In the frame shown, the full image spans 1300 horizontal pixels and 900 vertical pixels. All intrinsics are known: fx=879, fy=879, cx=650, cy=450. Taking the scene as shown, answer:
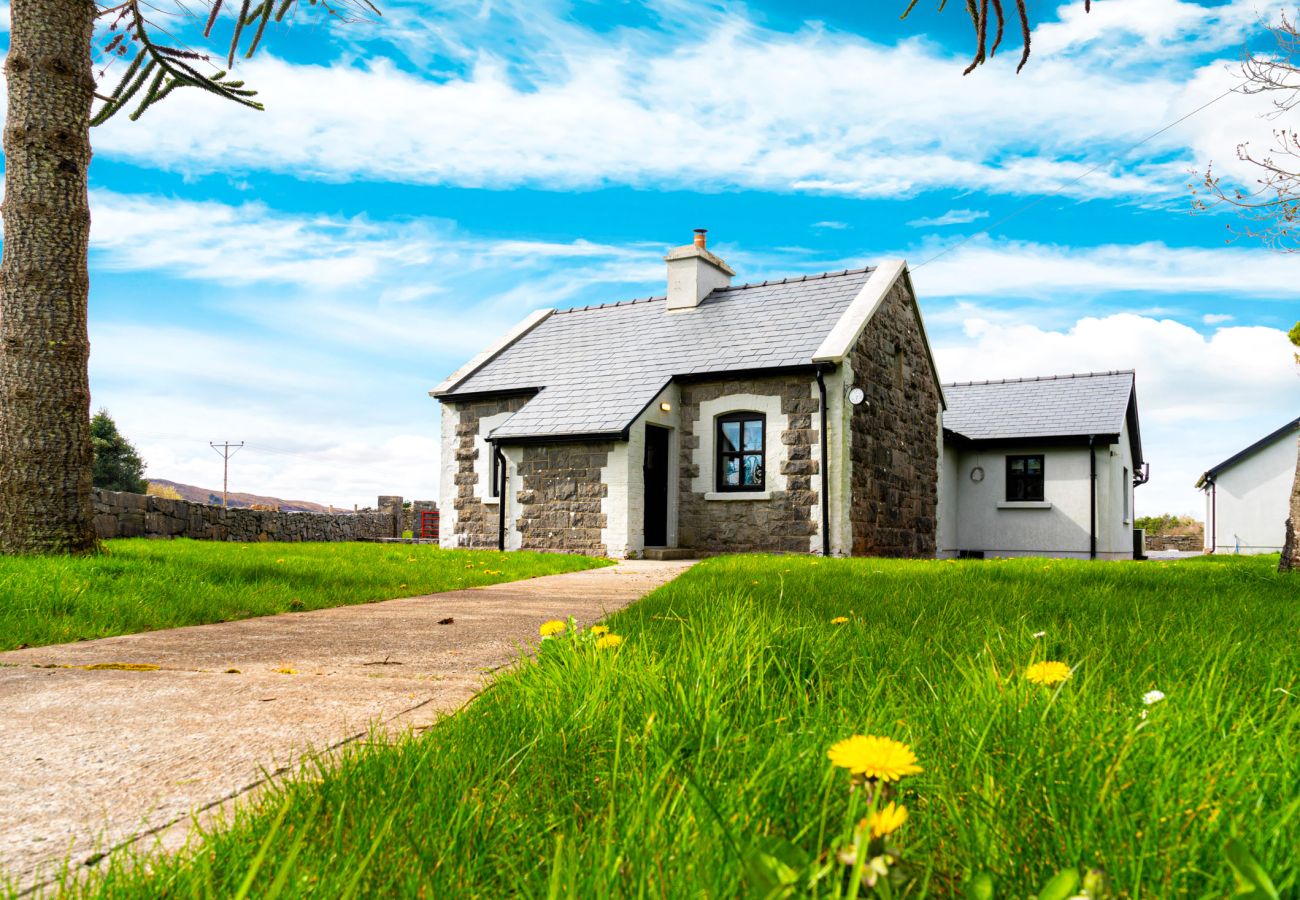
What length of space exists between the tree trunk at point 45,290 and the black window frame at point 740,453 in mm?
9512

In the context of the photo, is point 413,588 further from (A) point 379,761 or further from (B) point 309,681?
(A) point 379,761

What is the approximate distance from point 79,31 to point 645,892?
383 inches

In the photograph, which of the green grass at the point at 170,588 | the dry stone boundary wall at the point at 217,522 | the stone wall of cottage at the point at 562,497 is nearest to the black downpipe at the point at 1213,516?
the stone wall of cottage at the point at 562,497

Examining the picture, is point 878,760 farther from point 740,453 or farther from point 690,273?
point 690,273

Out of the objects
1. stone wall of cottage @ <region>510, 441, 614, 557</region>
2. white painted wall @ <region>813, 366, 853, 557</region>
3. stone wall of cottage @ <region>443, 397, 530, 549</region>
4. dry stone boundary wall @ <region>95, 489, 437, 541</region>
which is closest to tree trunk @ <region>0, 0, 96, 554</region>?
dry stone boundary wall @ <region>95, 489, 437, 541</region>

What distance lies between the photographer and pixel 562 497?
49.5ft

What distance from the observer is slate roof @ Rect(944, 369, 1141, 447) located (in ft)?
66.4

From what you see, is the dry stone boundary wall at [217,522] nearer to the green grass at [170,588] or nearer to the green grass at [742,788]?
the green grass at [170,588]

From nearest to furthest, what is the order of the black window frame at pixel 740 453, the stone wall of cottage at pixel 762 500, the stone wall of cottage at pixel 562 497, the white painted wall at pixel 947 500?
the stone wall of cottage at pixel 762 500 → the stone wall of cottage at pixel 562 497 → the black window frame at pixel 740 453 → the white painted wall at pixel 947 500

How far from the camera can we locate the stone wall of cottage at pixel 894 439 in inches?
578

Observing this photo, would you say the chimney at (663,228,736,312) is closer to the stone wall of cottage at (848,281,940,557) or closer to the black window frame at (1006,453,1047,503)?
the stone wall of cottage at (848,281,940,557)

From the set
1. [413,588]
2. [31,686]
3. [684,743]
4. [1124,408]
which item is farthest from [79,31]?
[1124,408]

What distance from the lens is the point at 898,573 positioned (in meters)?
7.56

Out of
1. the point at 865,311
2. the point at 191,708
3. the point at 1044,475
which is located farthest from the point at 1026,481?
the point at 191,708
